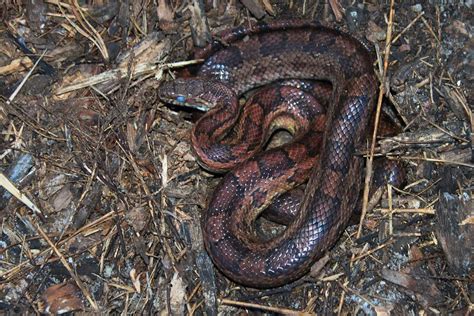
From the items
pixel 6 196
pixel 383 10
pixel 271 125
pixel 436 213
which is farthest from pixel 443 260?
pixel 6 196

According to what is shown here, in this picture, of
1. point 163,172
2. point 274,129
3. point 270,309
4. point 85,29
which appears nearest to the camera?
point 270,309

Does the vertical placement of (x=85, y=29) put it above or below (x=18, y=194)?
above

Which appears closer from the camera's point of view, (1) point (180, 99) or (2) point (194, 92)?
(1) point (180, 99)

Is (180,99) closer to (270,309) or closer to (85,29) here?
(85,29)

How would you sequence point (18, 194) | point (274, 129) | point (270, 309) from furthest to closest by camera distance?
1. point (274, 129)
2. point (18, 194)
3. point (270, 309)

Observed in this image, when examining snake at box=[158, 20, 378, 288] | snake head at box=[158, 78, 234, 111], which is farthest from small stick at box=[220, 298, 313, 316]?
snake head at box=[158, 78, 234, 111]

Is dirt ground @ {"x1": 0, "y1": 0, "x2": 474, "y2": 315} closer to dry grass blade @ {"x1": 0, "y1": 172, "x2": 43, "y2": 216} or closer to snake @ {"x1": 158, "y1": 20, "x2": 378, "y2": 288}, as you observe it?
dry grass blade @ {"x1": 0, "y1": 172, "x2": 43, "y2": 216}

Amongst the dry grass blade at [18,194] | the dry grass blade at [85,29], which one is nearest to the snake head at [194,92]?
the dry grass blade at [85,29]

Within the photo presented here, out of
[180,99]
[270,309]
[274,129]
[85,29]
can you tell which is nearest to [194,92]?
[180,99]

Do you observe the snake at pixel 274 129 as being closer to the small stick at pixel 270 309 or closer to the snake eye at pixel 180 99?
the snake eye at pixel 180 99
